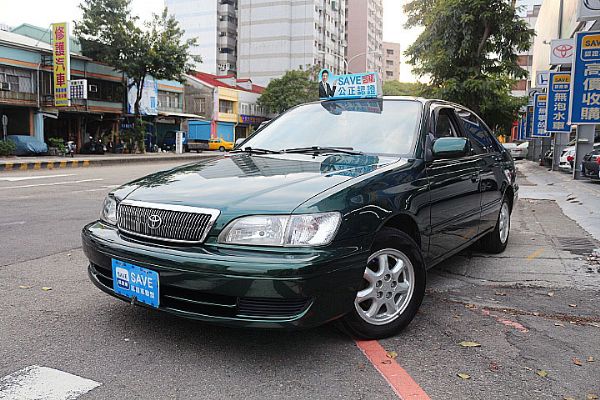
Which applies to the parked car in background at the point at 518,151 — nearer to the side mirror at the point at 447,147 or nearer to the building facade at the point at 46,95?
the building facade at the point at 46,95

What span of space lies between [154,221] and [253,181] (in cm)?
62

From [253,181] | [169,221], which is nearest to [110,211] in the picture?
[169,221]

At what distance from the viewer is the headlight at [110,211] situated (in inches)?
131

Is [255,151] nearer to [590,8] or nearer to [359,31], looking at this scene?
[590,8]

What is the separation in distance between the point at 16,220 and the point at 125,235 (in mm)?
5108

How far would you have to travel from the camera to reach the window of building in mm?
49781

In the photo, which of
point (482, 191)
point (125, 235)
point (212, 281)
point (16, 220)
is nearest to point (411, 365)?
point (212, 281)

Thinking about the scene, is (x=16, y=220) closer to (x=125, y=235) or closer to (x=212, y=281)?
(x=125, y=235)

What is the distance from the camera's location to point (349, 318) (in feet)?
9.88

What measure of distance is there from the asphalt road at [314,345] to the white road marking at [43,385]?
0.05 m

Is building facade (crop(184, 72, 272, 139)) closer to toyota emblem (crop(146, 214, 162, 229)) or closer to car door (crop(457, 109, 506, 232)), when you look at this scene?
car door (crop(457, 109, 506, 232))

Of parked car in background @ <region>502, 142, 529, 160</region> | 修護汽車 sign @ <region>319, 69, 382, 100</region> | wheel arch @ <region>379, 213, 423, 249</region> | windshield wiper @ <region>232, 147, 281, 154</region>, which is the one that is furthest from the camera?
parked car in background @ <region>502, 142, 529, 160</region>

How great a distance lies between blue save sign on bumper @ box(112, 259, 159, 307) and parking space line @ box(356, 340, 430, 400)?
1.22m

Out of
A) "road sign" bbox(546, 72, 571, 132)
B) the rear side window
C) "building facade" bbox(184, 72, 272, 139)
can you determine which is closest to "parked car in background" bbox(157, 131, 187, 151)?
"building facade" bbox(184, 72, 272, 139)
